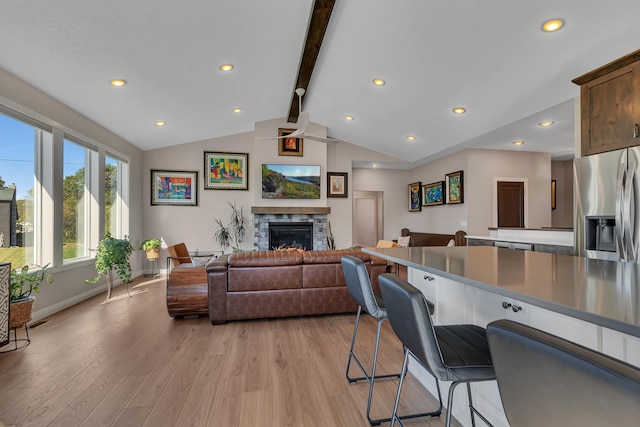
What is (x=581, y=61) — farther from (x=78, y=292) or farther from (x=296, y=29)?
(x=78, y=292)

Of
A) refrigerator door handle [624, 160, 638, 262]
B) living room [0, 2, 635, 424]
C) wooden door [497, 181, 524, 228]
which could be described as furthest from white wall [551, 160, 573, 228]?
refrigerator door handle [624, 160, 638, 262]

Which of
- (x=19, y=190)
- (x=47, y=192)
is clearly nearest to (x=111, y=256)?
(x=47, y=192)

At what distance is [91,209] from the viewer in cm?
481

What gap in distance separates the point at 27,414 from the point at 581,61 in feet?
16.7

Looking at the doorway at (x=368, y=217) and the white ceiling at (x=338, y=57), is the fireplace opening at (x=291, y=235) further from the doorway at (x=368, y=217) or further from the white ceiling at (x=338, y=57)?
the white ceiling at (x=338, y=57)

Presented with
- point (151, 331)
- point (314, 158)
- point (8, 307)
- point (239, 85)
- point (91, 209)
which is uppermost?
point (239, 85)

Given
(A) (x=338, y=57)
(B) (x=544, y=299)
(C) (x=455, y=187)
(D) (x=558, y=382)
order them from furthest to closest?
(C) (x=455, y=187)
(A) (x=338, y=57)
(B) (x=544, y=299)
(D) (x=558, y=382)

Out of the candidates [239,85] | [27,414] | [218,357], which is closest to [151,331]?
[218,357]

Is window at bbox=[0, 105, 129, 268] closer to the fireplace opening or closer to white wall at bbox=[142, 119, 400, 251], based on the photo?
white wall at bbox=[142, 119, 400, 251]

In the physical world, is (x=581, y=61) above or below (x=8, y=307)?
above

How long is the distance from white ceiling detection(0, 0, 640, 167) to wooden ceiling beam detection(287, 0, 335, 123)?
9cm

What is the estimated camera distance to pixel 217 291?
335 cm

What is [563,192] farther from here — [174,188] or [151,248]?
[151,248]

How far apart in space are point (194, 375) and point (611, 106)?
4035 mm
